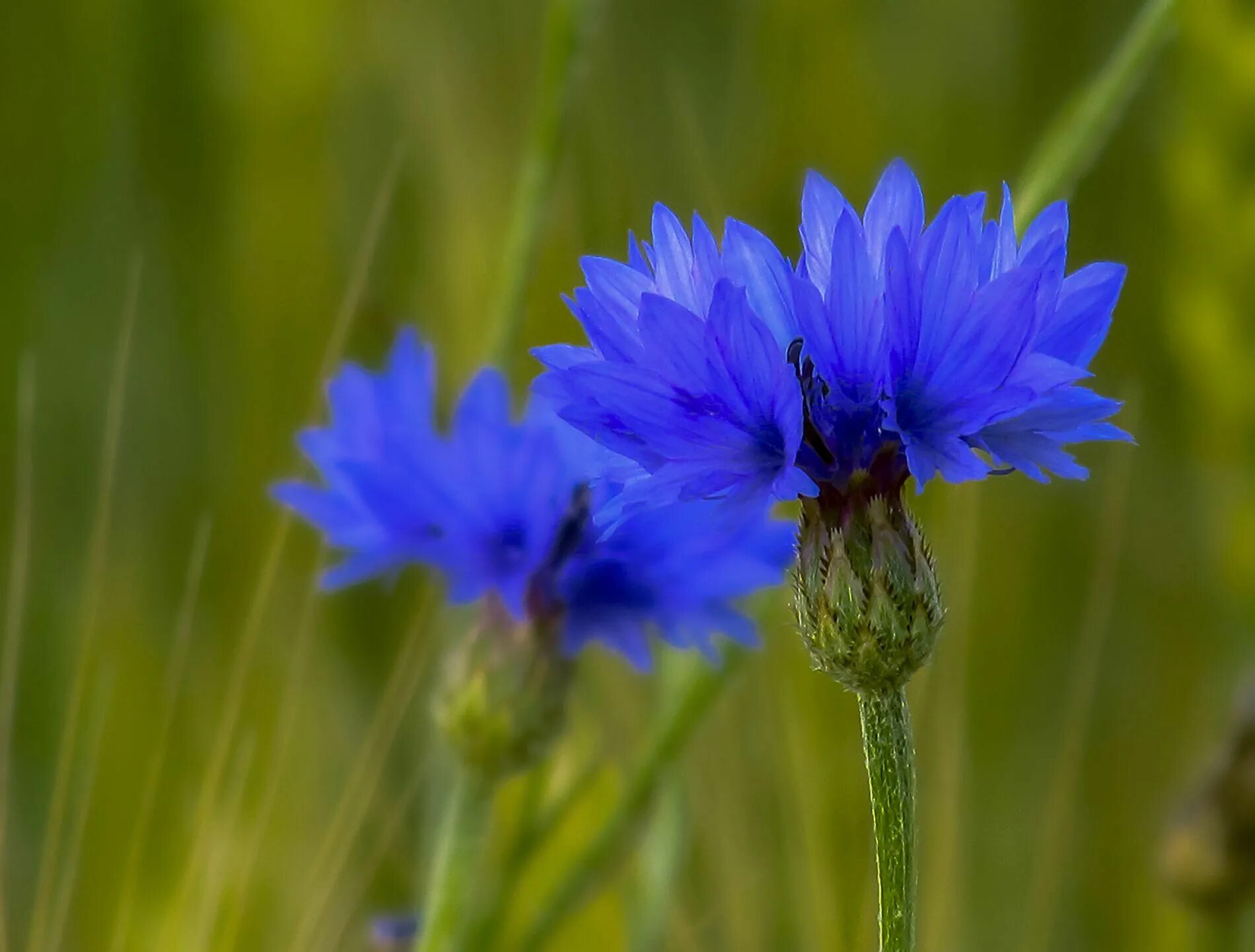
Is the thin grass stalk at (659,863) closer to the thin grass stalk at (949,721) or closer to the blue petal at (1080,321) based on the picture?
the thin grass stalk at (949,721)

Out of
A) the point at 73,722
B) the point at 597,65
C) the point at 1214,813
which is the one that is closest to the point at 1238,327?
the point at 1214,813

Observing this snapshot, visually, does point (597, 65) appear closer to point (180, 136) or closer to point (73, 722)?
point (180, 136)

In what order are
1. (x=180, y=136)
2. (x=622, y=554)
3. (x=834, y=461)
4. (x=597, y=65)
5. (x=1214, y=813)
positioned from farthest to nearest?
(x=180, y=136) < (x=597, y=65) < (x=1214, y=813) < (x=622, y=554) < (x=834, y=461)

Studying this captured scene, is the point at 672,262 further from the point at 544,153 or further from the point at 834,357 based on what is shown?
the point at 544,153

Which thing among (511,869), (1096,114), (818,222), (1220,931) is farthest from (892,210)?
(1220,931)

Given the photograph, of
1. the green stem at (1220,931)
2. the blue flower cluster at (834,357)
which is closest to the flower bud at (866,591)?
the blue flower cluster at (834,357)

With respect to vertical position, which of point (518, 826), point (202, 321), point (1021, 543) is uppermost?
point (202, 321)

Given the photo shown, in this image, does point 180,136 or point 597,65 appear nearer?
point 597,65
